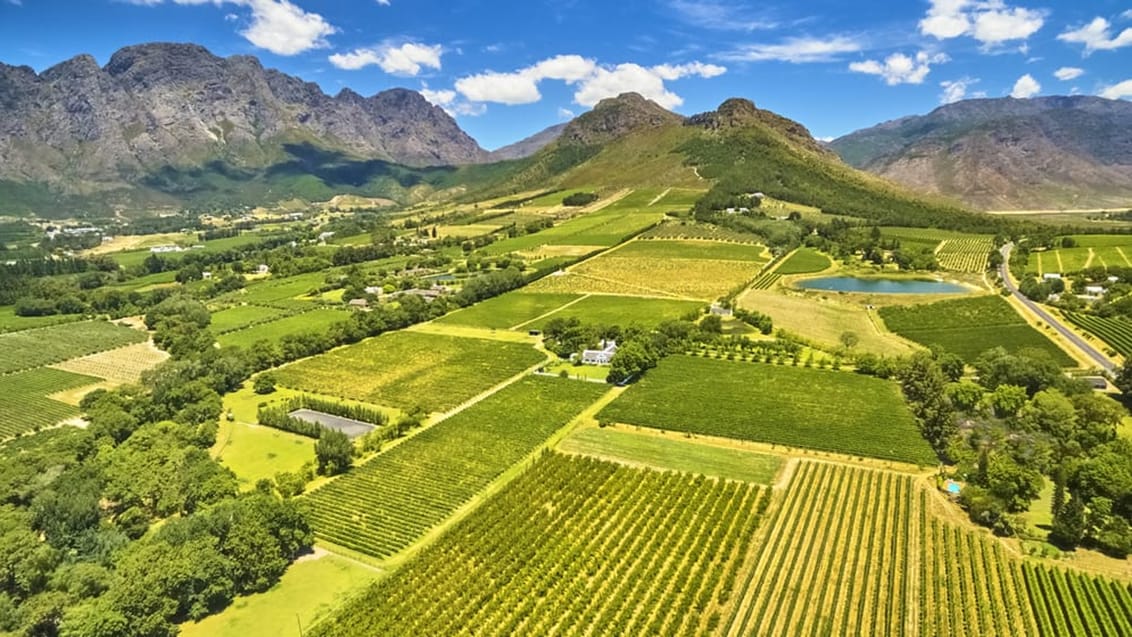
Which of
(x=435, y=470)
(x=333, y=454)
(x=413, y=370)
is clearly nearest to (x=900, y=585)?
(x=435, y=470)

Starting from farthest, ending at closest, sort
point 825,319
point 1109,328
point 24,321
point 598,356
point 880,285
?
point 880,285 < point 24,321 < point 825,319 < point 598,356 < point 1109,328

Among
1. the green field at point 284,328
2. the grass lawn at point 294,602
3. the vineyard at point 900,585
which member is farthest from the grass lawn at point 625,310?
the grass lawn at point 294,602

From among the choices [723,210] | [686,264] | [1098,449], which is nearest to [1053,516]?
[1098,449]

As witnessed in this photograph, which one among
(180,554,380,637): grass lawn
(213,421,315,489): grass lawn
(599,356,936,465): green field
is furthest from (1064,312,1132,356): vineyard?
(213,421,315,489): grass lawn

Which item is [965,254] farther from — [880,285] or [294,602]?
[294,602]

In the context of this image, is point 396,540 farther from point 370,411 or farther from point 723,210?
point 723,210

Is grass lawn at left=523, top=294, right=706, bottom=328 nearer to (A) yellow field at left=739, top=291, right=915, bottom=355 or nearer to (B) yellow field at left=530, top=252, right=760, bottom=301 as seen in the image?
(B) yellow field at left=530, top=252, right=760, bottom=301
